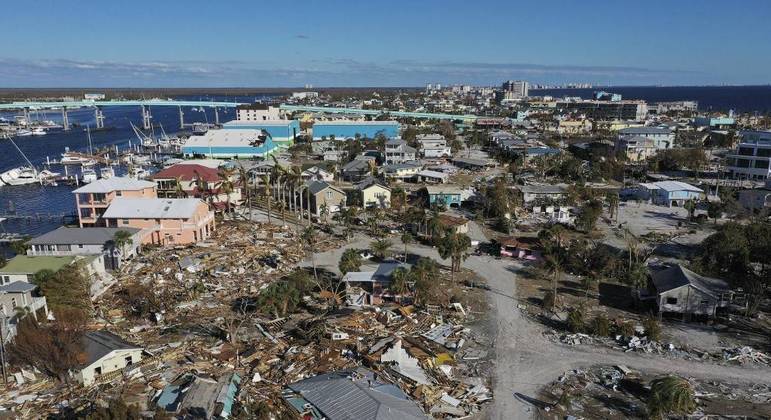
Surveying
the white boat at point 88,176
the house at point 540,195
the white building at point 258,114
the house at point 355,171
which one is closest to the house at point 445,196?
the house at point 540,195

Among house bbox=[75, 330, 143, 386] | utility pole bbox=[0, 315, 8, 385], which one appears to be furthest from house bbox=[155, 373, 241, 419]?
utility pole bbox=[0, 315, 8, 385]

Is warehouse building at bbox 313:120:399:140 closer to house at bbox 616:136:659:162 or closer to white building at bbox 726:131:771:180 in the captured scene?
house at bbox 616:136:659:162

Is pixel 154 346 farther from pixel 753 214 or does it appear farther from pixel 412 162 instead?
pixel 412 162

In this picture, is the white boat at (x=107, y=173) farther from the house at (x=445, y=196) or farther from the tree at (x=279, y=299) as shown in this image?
the tree at (x=279, y=299)

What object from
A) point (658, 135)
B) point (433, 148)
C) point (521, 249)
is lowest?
point (521, 249)

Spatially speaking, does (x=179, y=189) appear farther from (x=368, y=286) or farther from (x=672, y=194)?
(x=672, y=194)

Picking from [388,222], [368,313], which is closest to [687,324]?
[368,313]

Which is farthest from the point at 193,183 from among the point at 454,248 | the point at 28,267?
the point at 454,248
